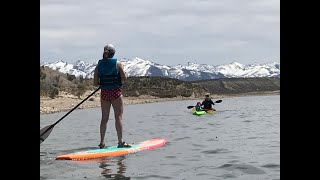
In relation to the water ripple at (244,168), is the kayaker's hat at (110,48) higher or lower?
higher

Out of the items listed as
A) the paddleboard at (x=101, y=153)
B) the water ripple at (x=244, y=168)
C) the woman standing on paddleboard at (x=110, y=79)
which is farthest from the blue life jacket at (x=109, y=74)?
the water ripple at (x=244, y=168)

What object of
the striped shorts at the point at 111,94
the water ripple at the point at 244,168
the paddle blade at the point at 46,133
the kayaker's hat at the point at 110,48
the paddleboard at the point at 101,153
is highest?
the kayaker's hat at the point at 110,48

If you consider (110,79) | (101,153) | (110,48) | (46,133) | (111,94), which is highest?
(110,48)

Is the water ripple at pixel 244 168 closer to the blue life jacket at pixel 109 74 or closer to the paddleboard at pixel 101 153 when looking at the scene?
the paddleboard at pixel 101 153

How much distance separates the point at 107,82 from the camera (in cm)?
920

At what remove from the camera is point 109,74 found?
30.0 feet

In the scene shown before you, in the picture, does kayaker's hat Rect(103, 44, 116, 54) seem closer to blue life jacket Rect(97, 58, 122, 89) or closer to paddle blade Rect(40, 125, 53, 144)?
blue life jacket Rect(97, 58, 122, 89)

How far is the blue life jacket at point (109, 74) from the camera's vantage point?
912 centimetres

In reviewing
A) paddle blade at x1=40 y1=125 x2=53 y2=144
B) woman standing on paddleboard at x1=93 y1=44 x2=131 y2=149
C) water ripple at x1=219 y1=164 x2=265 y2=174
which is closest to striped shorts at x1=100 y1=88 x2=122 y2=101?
woman standing on paddleboard at x1=93 y1=44 x2=131 y2=149

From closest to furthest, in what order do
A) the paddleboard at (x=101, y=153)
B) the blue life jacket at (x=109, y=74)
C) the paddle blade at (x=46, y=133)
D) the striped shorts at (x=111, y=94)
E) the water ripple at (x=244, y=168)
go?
the water ripple at (x=244, y=168), the paddle blade at (x=46, y=133), the paddleboard at (x=101, y=153), the blue life jacket at (x=109, y=74), the striped shorts at (x=111, y=94)

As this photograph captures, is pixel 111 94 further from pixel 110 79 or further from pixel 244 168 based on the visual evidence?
pixel 244 168

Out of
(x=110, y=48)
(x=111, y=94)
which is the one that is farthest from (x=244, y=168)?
(x=110, y=48)
